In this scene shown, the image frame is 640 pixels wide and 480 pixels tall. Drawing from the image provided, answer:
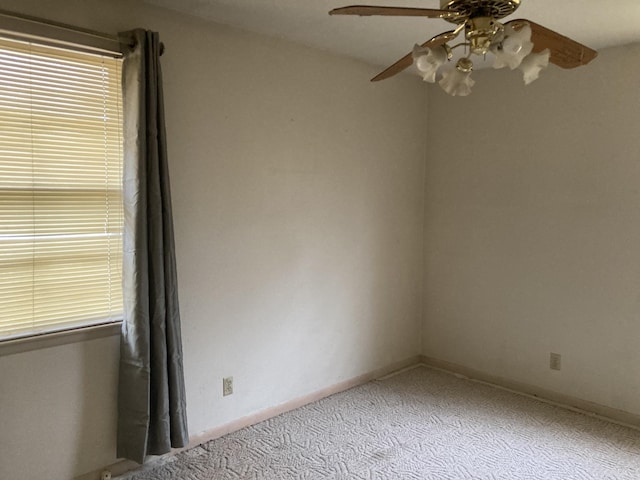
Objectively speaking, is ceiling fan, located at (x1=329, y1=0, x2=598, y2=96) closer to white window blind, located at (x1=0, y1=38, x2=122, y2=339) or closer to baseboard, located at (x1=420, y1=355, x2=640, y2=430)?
white window blind, located at (x1=0, y1=38, x2=122, y2=339)

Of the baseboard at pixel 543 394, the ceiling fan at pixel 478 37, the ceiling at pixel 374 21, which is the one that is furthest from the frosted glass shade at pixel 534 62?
the baseboard at pixel 543 394

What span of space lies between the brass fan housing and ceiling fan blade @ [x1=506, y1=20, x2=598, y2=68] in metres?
0.16

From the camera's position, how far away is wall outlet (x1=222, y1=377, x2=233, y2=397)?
2.99 metres

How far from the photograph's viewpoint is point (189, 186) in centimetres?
275

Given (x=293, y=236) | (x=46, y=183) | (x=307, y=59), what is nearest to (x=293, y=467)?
(x=293, y=236)

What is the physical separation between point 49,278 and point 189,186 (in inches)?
32.5

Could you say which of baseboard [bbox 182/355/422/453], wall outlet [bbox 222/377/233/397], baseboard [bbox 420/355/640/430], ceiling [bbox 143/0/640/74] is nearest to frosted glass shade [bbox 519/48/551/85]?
ceiling [bbox 143/0/640/74]

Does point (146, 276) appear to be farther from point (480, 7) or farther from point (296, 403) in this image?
point (480, 7)

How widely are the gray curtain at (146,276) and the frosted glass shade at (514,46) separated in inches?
62.1

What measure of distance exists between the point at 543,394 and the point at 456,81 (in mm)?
2685

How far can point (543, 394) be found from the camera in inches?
141

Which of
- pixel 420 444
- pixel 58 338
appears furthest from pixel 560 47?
pixel 58 338

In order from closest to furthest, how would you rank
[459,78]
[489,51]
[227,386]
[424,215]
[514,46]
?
[514,46]
[489,51]
[459,78]
[227,386]
[424,215]

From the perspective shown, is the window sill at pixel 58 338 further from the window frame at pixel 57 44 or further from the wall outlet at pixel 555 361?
the wall outlet at pixel 555 361
